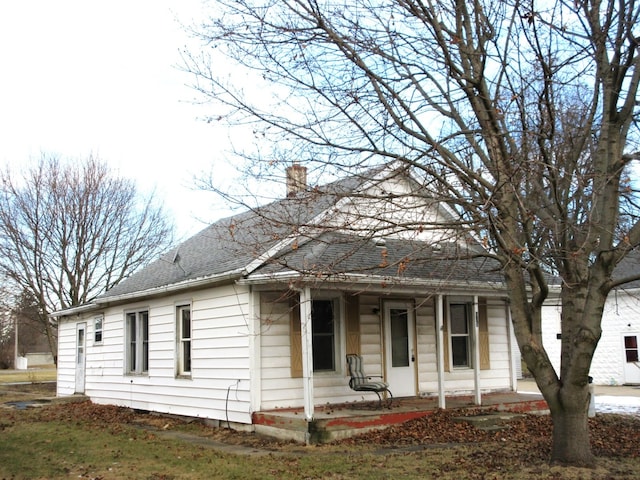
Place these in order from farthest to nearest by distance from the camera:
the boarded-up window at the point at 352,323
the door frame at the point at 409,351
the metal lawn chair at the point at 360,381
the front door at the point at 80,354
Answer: the front door at the point at 80,354 → the door frame at the point at 409,351 → the boarded-up window at the point at 352,323 → the metal lawn chair at the point at 360,381

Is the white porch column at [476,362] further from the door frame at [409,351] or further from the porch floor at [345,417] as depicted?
the door frame at [409,351]

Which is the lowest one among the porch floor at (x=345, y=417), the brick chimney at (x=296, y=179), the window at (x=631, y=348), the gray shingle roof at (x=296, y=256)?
the porch floor at (x=345, y=417)

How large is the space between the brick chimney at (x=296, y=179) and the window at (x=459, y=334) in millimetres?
7807

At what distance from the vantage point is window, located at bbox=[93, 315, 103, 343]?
1855 cm

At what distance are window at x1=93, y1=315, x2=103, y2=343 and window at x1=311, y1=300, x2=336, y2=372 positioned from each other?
8.20 meters

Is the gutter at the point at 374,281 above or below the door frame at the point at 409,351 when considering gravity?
above

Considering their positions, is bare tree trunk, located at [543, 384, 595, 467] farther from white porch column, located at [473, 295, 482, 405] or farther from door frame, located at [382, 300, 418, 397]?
door frame, located at [382, 300, 418, 397]

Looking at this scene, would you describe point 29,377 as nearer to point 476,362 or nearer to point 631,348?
point 476,362

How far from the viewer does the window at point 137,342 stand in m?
16.2

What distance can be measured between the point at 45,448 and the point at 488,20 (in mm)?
9222

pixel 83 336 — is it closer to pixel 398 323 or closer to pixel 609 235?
pixel 398 323

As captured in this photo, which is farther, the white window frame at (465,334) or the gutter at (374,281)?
the white window frame at (465,334)

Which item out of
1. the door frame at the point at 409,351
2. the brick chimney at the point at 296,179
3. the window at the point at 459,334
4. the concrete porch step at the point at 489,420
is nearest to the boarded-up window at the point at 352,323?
the door frame at the point at 409,351

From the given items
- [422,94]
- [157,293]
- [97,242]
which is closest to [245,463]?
[422,94]
